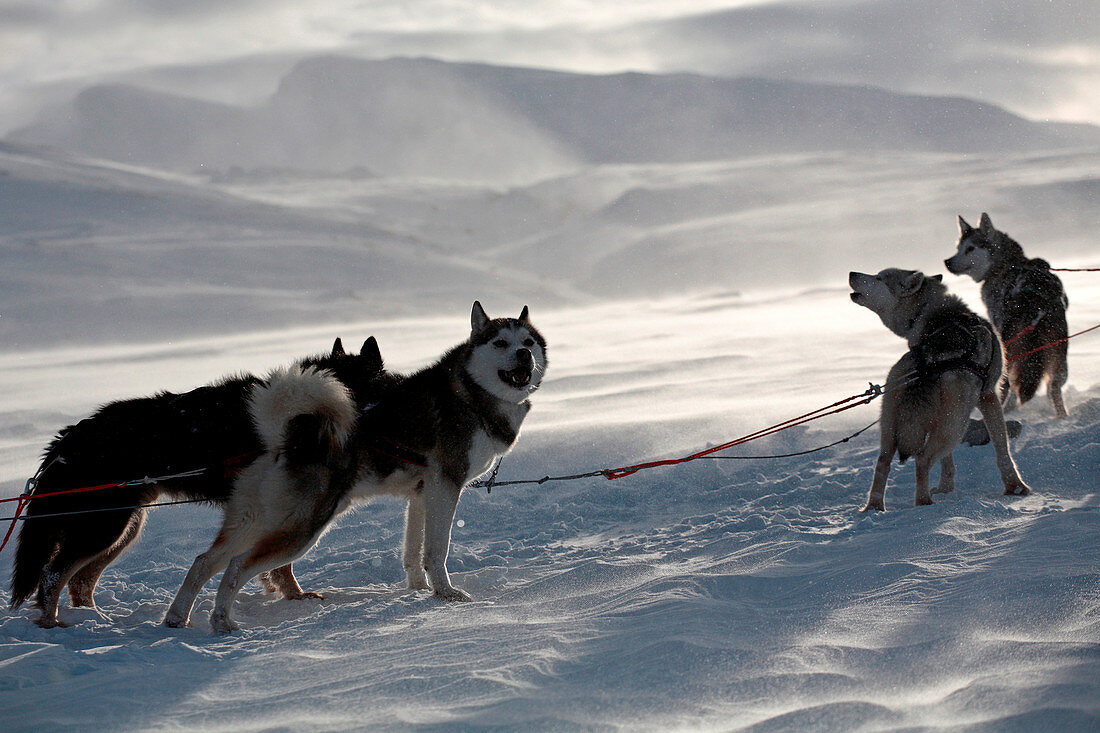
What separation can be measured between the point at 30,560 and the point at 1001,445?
4635mm

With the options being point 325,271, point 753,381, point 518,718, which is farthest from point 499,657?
point 325,271

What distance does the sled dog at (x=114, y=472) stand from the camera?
352cm

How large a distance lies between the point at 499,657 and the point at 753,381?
6.11 meters

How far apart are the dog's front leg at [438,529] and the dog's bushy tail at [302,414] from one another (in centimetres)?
59

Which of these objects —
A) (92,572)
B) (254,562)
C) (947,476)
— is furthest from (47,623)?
(947,476)

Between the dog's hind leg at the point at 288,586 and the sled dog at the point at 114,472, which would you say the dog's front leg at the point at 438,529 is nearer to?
A: the dog's hind leg at the point at 288,586

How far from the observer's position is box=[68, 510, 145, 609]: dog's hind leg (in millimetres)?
3926

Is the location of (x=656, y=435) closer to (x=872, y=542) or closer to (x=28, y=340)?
(x=872, y=542)

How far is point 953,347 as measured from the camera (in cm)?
457

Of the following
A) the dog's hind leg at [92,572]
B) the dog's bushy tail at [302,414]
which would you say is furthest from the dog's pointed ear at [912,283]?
the dog's hind leg at [92,572]

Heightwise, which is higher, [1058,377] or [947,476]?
[1058,377]

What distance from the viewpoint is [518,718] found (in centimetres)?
233

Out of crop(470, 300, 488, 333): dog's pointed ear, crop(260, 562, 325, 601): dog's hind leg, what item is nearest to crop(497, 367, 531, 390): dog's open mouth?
crop(470, 300, 488, 333): dog's pointed ear

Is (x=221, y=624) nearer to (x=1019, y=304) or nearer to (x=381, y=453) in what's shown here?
(x=381, y=453)
